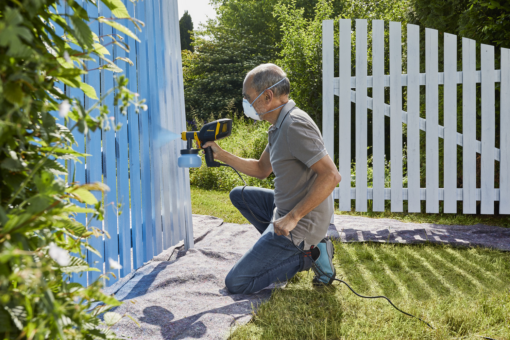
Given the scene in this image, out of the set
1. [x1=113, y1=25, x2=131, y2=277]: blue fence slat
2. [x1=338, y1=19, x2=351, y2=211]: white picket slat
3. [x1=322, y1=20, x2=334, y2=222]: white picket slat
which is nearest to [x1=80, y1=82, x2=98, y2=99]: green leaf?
[x1=113, y1=25, x2=131, y2=277]: blue fence slat

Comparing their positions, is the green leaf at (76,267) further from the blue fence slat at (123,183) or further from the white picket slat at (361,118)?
the white picket slat at (361,118)

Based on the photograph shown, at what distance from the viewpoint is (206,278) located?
2.56 meters

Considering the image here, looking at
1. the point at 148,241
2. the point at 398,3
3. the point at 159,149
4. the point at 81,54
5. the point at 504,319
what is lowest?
the point at 504,319

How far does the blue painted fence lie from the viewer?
2.09 m

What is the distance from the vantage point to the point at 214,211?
5098 mm

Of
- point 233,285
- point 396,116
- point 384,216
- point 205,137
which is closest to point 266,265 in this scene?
point 233,285

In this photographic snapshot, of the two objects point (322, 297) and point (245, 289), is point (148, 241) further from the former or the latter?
point (322, 297)

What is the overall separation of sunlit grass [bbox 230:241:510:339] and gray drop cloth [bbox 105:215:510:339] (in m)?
0.19

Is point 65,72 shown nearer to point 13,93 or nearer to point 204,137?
point 13,93

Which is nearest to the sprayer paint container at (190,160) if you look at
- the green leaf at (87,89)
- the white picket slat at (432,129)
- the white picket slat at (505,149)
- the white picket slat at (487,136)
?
the green leaf at (87,89)

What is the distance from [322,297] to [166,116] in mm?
1817

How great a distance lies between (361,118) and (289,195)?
1898 millimetres

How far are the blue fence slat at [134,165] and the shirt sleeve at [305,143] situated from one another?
3.41ft

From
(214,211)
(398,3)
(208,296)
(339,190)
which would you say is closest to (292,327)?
(208,296)
